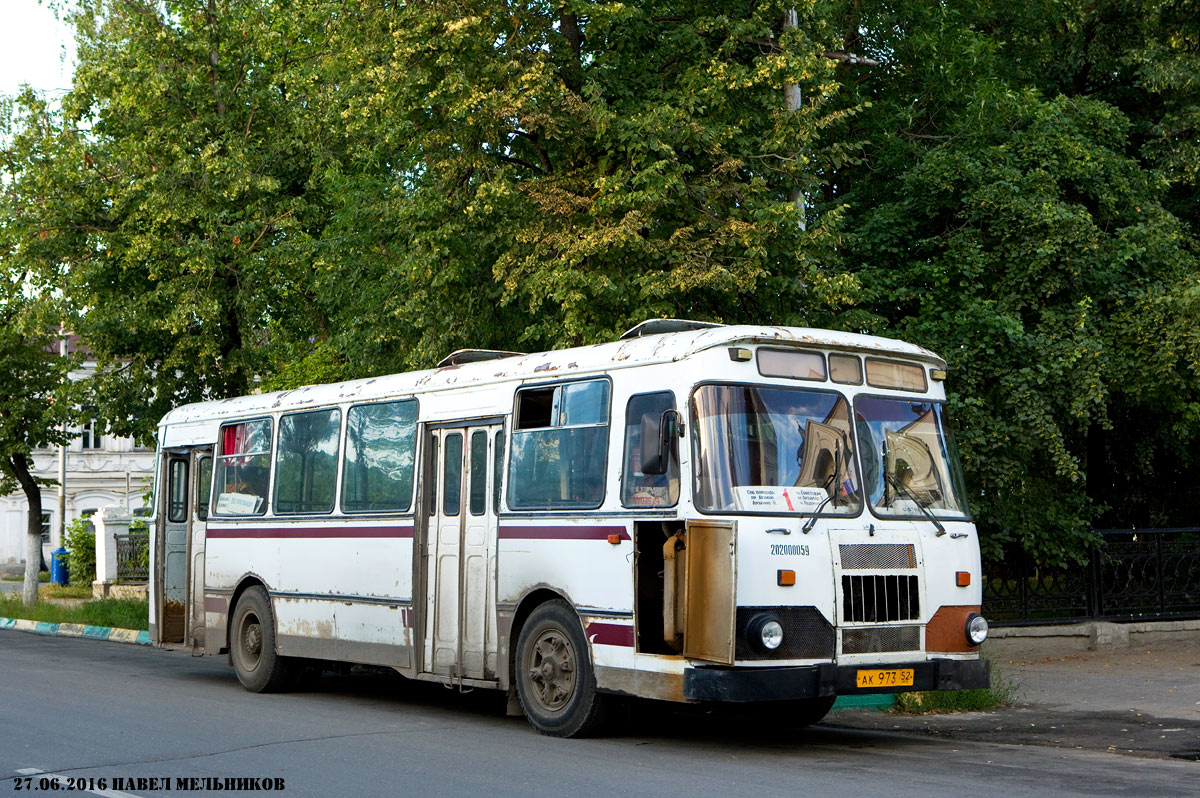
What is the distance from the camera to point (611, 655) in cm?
1067

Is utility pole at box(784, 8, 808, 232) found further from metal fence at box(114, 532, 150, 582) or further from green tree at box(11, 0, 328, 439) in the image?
metal fence at box(114, 532, 150, 582)

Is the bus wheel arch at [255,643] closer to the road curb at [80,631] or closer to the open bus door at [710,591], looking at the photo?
the open bus door at [710,591]

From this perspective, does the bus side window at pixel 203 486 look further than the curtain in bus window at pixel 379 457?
Yes

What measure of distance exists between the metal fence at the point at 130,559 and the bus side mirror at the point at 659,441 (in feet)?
76.3

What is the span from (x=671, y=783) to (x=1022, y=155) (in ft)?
43.7

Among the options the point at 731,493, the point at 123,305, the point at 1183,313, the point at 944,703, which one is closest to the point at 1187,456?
the point at 1183,313

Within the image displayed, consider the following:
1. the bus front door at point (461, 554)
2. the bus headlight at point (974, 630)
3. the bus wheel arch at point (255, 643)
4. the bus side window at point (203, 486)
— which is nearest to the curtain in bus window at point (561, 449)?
the bus front door at point (461, 554)

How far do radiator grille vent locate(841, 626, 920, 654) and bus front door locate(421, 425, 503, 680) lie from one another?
3149 millimetres

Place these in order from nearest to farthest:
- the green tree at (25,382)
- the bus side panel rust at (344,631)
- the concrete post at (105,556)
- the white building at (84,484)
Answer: the bus side panel rust at (344,631), the green tree at (25,382), the concrete post at (105,556), the white building at (84,484)

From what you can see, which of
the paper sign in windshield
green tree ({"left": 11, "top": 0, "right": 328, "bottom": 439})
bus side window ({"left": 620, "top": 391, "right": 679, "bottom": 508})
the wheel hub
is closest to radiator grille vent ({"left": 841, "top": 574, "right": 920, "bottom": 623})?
the paper sign in windshield

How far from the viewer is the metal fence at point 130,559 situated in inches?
1229

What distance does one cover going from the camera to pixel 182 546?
17.0 metres

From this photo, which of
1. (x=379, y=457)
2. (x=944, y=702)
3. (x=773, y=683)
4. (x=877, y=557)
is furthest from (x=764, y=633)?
(x=379, y=457)

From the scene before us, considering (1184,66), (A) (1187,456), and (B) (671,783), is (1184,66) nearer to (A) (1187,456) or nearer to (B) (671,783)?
(A) (1187,456)
